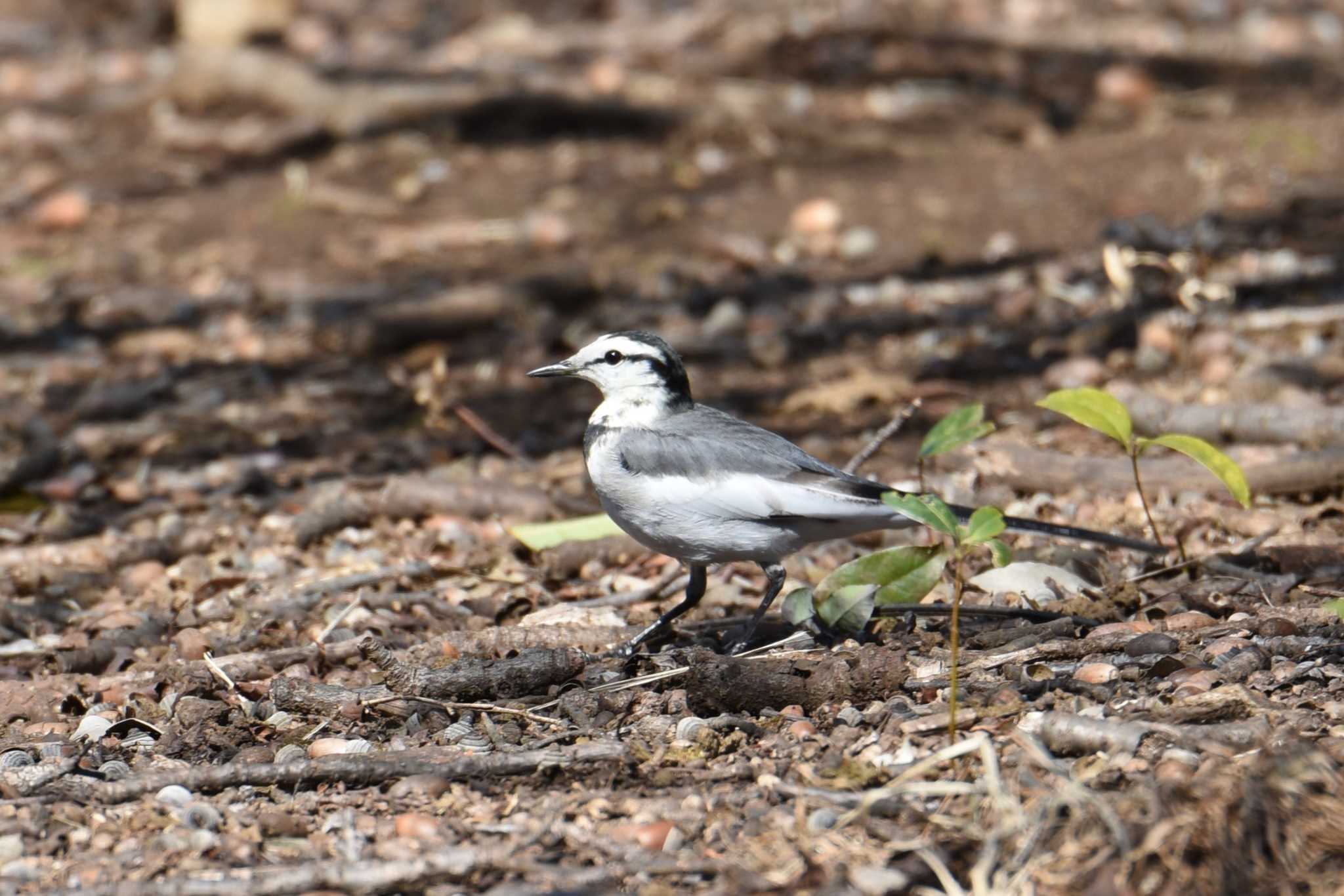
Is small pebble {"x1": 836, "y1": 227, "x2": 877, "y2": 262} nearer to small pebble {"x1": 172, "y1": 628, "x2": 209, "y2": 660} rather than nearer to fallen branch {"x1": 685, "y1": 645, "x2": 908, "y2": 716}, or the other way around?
small pebble {"x1": 172, "y1": 628, "x2": 209, "y2": 660}

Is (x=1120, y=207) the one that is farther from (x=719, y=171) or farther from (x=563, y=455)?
(x=563, y=455)

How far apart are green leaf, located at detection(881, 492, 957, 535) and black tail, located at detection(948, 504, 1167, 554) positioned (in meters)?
0.42

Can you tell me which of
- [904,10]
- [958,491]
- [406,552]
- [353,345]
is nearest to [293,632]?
[406,552]

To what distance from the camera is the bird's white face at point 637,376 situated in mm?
4766

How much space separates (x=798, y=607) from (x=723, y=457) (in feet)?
1.67

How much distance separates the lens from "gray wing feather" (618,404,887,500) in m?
4.24

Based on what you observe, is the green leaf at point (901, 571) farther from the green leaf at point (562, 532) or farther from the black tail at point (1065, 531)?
the green leaf at point (562, 532)

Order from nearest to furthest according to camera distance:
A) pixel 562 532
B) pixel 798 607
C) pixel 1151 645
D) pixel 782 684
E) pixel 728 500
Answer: pixel 782 684
pixel 1151 645
pixel 798 607
pixel 728 500
pixel 562 532

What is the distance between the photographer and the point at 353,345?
746 cm

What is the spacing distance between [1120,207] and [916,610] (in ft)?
15.1

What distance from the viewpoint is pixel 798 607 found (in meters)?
4.11

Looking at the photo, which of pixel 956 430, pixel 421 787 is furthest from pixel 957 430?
pixel 421 787

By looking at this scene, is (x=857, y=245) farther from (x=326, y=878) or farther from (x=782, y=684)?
(x=326, y=878)

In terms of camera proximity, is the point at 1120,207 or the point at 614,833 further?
the point at 1120,207
